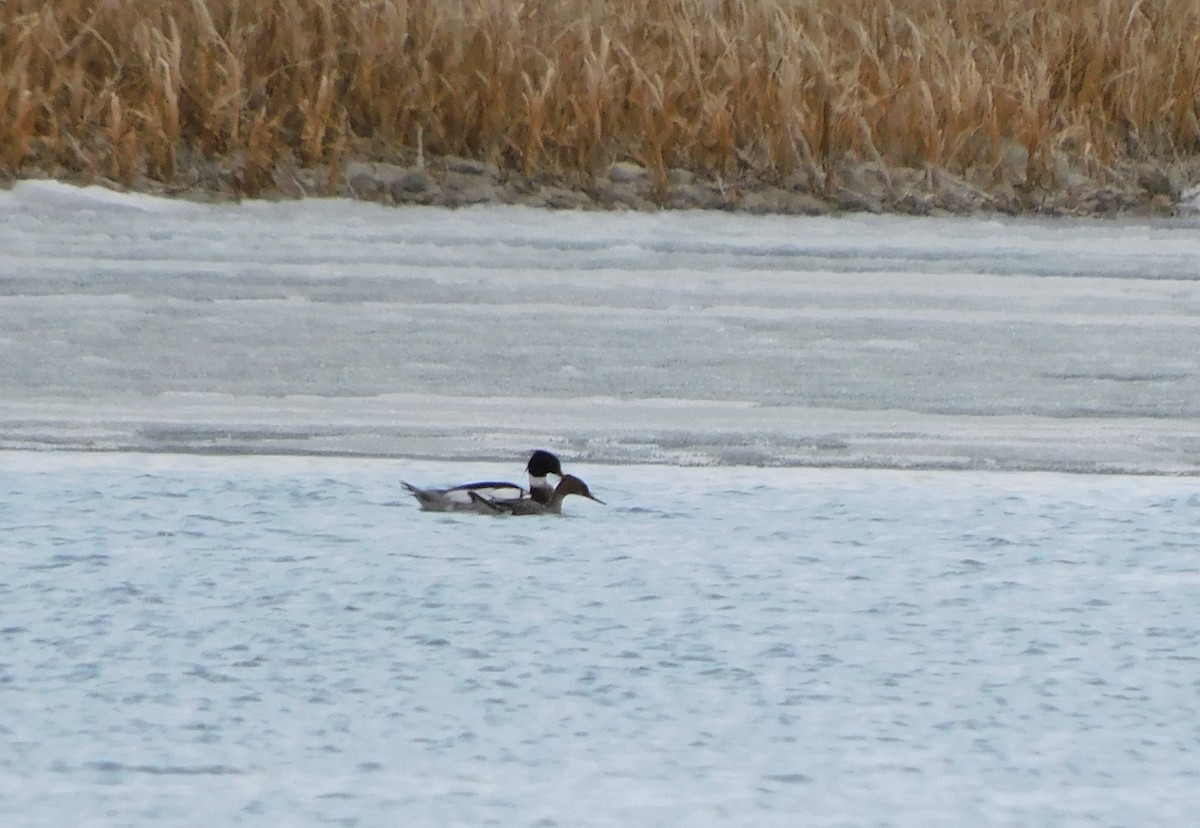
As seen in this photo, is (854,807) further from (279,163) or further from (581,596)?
(279,163)

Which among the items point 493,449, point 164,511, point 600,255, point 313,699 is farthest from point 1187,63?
point 313,699

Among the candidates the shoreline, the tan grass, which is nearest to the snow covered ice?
the shoreline

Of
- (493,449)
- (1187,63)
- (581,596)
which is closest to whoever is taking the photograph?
(581,596)

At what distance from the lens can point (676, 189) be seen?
6211 millimetres

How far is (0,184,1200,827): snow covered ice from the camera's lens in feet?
7.88

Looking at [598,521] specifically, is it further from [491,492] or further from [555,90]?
[555,90]

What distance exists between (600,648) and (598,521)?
0.82 meters

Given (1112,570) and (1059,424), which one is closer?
(1112,570)

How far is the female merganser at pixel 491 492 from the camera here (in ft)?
12.0

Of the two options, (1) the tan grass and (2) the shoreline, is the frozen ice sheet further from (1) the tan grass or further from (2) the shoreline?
(1) the tan grass

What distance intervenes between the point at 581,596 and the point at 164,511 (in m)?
0.84

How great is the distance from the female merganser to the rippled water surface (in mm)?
30

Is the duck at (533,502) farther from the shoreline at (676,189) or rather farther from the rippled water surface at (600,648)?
the shoreline at (676,189)

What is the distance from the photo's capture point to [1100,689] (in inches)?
106
